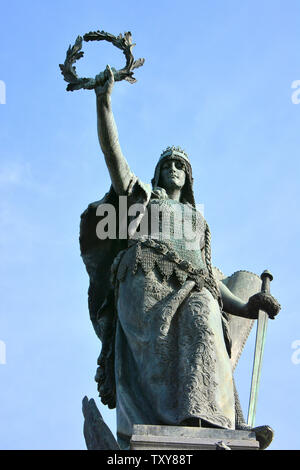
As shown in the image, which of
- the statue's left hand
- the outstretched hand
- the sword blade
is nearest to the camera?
the sword blade

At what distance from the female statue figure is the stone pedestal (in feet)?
1.06

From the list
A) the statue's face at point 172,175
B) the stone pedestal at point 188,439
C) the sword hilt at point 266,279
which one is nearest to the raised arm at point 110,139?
the statue's face at point 172,175

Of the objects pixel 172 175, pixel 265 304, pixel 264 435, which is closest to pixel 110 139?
pixel 172 175

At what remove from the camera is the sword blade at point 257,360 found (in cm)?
1259

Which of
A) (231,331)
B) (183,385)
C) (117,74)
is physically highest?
(117,74)

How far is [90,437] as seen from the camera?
11750mm

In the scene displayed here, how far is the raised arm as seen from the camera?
13125mm

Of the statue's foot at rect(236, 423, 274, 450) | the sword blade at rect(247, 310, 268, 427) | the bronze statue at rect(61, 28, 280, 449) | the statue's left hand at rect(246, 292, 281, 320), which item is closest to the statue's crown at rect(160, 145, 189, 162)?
the bronze statue at rect(61, 28, 280, 449)

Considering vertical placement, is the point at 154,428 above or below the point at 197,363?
below

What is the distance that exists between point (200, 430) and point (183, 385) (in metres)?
0.76

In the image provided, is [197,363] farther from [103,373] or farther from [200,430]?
[103,373]

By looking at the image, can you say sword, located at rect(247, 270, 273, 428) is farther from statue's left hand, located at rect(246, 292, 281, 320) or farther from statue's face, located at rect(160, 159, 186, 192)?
statue's face, located at rect(160, 159, 186, 192)

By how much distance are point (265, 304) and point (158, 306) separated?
1646mm
